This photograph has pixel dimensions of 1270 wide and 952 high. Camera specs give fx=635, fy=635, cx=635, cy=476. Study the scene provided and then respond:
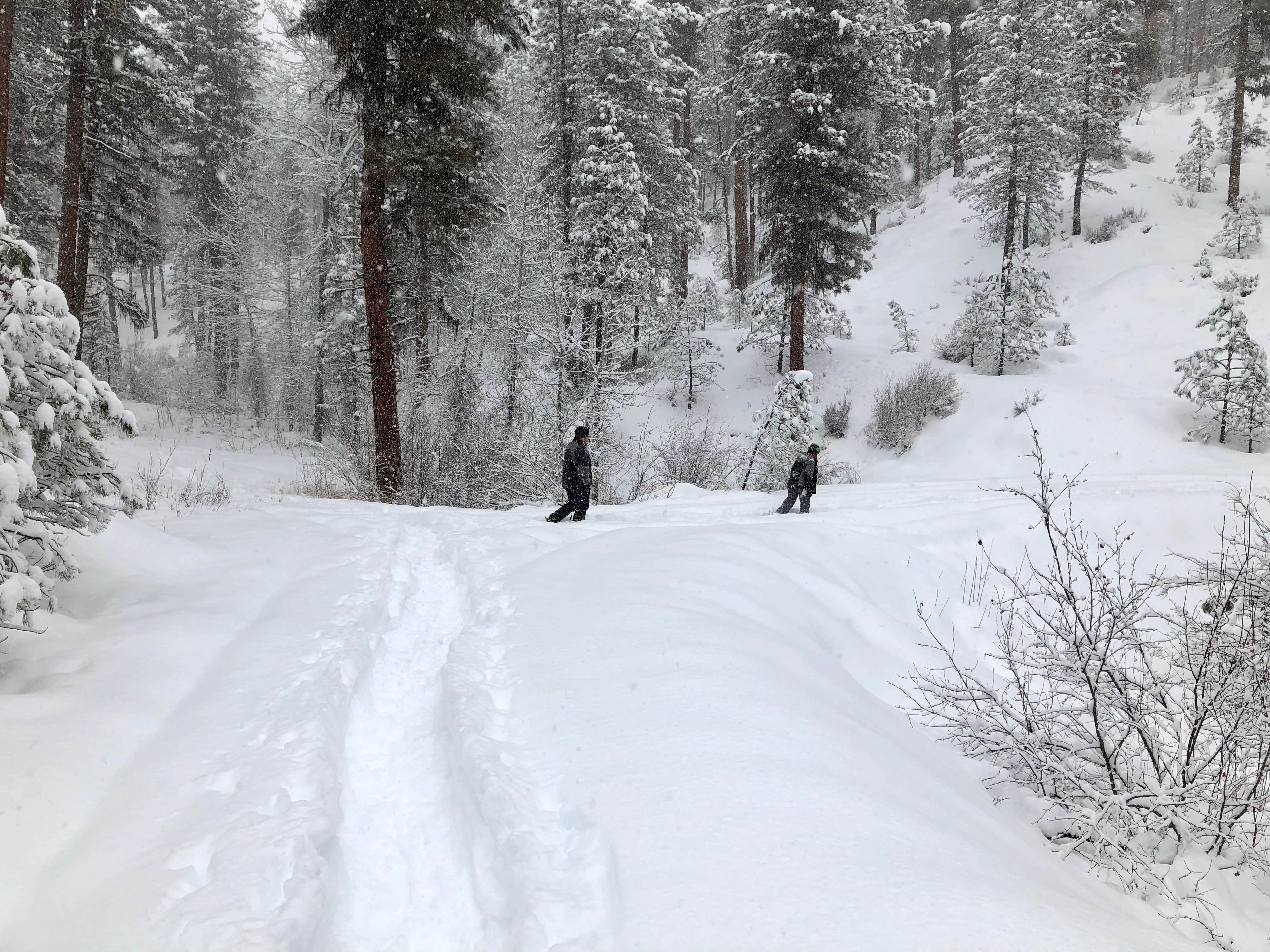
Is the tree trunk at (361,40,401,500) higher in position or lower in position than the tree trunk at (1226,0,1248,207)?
lower

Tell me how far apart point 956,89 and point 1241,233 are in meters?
16.5

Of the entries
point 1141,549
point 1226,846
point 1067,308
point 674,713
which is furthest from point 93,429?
point 1067,308

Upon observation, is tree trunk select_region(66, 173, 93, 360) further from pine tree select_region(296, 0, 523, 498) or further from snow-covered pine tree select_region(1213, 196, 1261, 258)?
snow-covered pine tree select_region(1213, 196, 1261, 258)

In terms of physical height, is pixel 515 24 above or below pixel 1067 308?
above

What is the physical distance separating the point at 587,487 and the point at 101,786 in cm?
682

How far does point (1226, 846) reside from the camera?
3.84 meters

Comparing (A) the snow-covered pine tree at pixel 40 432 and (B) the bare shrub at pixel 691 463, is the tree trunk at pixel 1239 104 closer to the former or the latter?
(B) the bare shrub at pixel 691 463

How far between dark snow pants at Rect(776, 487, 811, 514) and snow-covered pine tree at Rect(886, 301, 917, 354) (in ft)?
46.3

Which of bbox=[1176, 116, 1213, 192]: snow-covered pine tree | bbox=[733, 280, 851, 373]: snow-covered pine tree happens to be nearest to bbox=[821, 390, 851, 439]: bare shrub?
bbox=[733, 280, 851, 373]: snow-covered pine tree

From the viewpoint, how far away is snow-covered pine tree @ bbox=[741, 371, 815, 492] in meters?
14.6

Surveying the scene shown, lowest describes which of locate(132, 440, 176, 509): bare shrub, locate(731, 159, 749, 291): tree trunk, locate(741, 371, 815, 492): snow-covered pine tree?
locate(132, 440, 176, 509): bare shrub

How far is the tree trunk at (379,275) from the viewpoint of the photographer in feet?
32.1

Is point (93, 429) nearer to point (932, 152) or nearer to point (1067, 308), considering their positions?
point (1067, 308)

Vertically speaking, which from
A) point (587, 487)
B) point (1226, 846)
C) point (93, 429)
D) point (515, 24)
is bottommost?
point (1226, 846)
